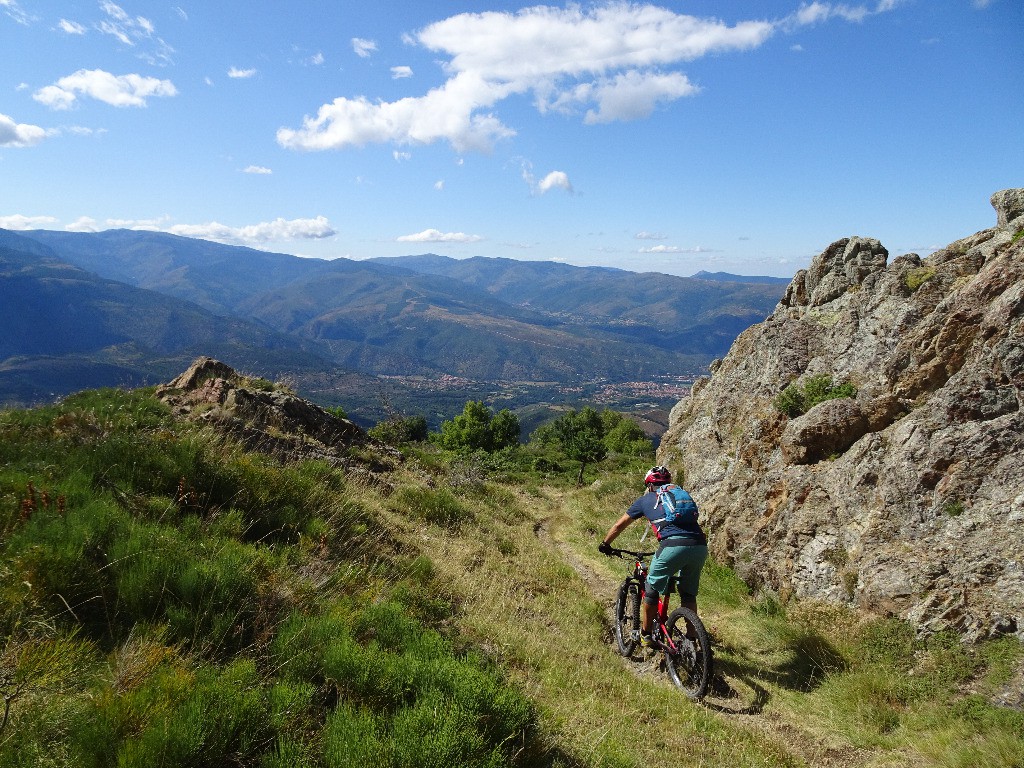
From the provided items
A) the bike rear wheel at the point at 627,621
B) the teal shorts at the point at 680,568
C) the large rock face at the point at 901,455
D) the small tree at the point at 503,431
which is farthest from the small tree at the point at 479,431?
the teal shorts at the point at 680,568

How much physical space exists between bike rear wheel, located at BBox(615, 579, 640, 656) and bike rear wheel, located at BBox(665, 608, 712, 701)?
727mm

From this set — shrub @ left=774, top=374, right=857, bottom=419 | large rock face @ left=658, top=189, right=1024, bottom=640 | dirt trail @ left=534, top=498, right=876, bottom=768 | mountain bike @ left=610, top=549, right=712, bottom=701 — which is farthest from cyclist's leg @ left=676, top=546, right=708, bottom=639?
shrub @ left=774, top=374, right=857, bottom=419

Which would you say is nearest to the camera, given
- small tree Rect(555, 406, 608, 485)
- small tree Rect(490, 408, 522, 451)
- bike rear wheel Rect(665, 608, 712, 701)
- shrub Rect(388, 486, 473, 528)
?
bike rear wheel Rect(665, 608, 712, 701)

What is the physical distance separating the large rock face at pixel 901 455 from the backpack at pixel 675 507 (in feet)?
10.6

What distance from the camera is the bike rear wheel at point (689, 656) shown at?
634 centimetres

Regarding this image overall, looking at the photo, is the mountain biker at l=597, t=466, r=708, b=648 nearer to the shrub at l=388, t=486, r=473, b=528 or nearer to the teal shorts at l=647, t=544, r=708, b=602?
the teal shorts at l=647, t=544, r=708, b=602

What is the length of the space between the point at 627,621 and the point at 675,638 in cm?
141

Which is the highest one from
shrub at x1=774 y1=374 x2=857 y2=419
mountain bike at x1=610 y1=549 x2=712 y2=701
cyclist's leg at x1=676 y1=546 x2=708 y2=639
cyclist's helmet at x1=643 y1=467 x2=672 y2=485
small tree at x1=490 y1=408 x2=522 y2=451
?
shrub at x1=774 y1=374 x2=857 y2=419

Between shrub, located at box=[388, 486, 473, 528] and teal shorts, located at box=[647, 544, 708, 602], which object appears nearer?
teal shorts, located at box=[647, 544, 708, 602]

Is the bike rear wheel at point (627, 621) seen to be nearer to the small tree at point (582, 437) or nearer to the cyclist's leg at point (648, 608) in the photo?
the cyclist's leg at point (648, 608)

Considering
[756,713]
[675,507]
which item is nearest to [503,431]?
[675,507]

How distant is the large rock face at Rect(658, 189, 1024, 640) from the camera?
22.2ft

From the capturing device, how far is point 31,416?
9.48 m

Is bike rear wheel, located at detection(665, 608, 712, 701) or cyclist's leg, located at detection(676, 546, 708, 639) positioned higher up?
cyclist's leg, located at detection(676, 546, 708, 639)
